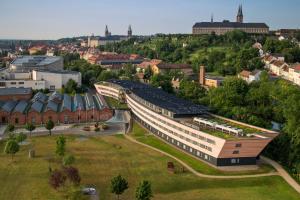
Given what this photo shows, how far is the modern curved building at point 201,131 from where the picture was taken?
140 ft

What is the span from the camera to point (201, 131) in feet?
150

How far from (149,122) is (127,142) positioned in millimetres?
7591

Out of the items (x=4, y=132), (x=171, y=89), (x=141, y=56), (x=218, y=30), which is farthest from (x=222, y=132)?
(x=218, y=30)

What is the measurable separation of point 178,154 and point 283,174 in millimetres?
12735

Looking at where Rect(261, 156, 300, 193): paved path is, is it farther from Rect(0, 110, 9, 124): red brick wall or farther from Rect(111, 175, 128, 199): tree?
Rect(0, 110, 9, 124): red brick wall

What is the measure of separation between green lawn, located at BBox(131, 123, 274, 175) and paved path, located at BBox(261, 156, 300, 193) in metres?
1.08

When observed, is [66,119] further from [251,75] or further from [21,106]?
[251,75]

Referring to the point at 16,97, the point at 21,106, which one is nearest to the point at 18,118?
the point at 21,106

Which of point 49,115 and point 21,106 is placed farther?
point 21,106

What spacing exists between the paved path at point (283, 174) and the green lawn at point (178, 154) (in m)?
1.08

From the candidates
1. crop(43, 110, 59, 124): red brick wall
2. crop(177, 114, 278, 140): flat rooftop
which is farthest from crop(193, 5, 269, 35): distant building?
crop(177, 114, 278, 140): flat rooftop

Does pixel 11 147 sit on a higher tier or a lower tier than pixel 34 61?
lower

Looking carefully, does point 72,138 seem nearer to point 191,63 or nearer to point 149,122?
point 149,122

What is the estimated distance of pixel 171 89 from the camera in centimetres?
9294
